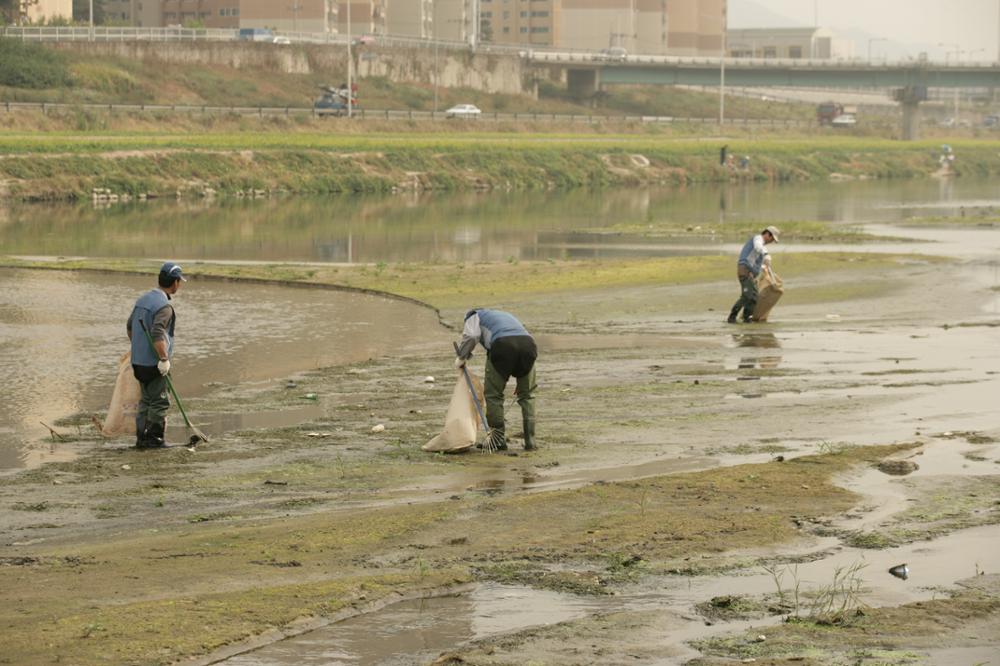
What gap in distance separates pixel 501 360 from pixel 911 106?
127 m

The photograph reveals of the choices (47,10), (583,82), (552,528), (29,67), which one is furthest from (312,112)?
(552,528)

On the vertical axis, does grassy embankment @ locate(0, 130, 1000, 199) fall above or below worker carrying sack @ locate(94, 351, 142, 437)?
above

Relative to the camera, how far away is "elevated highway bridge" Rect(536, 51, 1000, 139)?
462ft

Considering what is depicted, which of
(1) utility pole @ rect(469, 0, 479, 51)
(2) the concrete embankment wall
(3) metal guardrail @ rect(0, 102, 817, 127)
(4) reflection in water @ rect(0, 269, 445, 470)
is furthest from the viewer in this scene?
(1) utility pole @ rect(469, 0, 479, 51)

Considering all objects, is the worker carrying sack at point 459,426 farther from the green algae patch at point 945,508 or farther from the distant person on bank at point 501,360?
the green algae patch at point 945,508

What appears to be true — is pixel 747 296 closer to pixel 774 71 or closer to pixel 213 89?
pixel 213 89

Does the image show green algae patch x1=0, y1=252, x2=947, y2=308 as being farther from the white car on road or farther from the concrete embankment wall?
the concrete embankment wall

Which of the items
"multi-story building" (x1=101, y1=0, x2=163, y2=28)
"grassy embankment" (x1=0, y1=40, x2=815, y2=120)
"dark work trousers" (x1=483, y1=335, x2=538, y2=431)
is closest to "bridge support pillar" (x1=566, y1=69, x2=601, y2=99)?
"grassy embankment" (x1=0, y1=40, x2=815, y2=120)

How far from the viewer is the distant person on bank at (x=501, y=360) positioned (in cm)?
1526

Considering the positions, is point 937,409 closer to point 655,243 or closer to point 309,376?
point 309,376

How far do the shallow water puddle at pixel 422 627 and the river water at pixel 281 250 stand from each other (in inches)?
247

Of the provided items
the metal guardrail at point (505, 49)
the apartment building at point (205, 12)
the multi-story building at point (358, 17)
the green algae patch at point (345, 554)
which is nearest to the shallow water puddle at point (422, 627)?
the green algae patch at point (345, 554)

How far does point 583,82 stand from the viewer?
14688 centimetres

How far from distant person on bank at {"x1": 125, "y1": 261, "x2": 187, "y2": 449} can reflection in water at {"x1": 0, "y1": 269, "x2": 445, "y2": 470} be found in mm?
857
